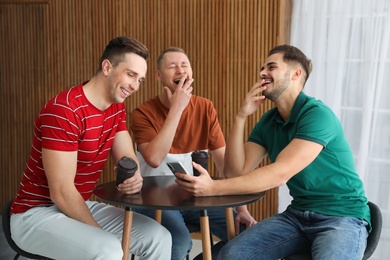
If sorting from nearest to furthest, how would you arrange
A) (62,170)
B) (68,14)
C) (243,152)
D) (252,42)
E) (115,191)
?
(62,170), (115,191), (243,152), (252,42), (68,14)

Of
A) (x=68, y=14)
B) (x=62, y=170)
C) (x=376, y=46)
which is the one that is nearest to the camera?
(x=62, y=170)

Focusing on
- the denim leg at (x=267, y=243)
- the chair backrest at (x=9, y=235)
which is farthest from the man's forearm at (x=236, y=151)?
the chair backrest at (x=9, y=235)

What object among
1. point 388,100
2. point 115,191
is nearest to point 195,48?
point 388,100

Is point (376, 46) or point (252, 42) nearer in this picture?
point (376, 46)

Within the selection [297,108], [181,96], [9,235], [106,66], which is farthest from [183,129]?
[9,235]

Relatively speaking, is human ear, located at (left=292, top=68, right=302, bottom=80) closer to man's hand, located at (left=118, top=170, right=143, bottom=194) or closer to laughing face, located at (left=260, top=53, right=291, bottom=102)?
laughing face, located at (left=260, top=53, right=291, bottom=102)

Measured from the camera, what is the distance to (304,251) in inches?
98.8

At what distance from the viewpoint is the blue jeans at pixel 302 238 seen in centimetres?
232

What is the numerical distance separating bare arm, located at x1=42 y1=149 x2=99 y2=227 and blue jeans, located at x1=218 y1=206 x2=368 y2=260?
0.69m

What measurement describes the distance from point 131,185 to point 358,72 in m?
2.29

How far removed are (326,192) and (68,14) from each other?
3286 mm

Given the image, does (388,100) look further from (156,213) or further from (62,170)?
(62,170)

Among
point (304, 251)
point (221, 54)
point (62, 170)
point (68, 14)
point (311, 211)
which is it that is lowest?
point (304, 251)

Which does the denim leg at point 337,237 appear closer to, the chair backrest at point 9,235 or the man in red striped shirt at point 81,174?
the man in red striped shirt at point 81,174
